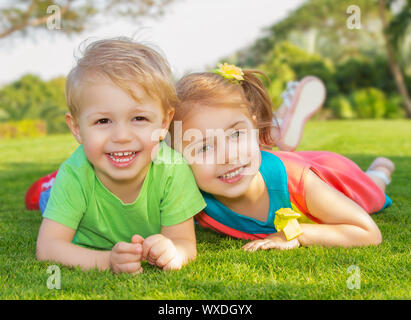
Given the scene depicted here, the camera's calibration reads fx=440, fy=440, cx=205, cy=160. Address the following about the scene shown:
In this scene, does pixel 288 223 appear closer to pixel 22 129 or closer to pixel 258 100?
pixel 258 100

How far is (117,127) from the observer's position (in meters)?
2.23

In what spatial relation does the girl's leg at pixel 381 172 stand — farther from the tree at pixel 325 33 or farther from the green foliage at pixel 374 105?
the tree at pixel 325 33

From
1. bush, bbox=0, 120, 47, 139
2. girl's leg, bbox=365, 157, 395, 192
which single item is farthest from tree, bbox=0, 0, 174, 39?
girl's leg, bbox=365, 157, 395, 192

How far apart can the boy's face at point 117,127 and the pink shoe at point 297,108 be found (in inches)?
104

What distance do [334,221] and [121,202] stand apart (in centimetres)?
127

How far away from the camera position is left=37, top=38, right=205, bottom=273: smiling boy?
7.28 feet

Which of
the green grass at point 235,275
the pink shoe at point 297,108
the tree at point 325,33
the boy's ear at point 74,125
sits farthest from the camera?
the tree at point 325,33

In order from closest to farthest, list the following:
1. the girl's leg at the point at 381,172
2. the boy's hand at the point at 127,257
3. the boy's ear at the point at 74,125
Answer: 1. the boy's hand at the point at 127,257
2. the boy's ear at the point at 74,125
3. the girl's leg at the point at 381,172

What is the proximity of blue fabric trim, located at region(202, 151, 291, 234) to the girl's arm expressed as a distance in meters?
0.15

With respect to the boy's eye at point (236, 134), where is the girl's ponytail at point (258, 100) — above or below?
above

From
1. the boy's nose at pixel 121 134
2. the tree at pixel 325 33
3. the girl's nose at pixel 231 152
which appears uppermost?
the tree at pixel 325 33

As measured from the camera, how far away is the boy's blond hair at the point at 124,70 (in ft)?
7.42

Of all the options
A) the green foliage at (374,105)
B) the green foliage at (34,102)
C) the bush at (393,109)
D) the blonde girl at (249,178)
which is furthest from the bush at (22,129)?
the blonde girl at (249,178)

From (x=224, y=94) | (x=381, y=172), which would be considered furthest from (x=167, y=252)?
(x=381, y=172)
